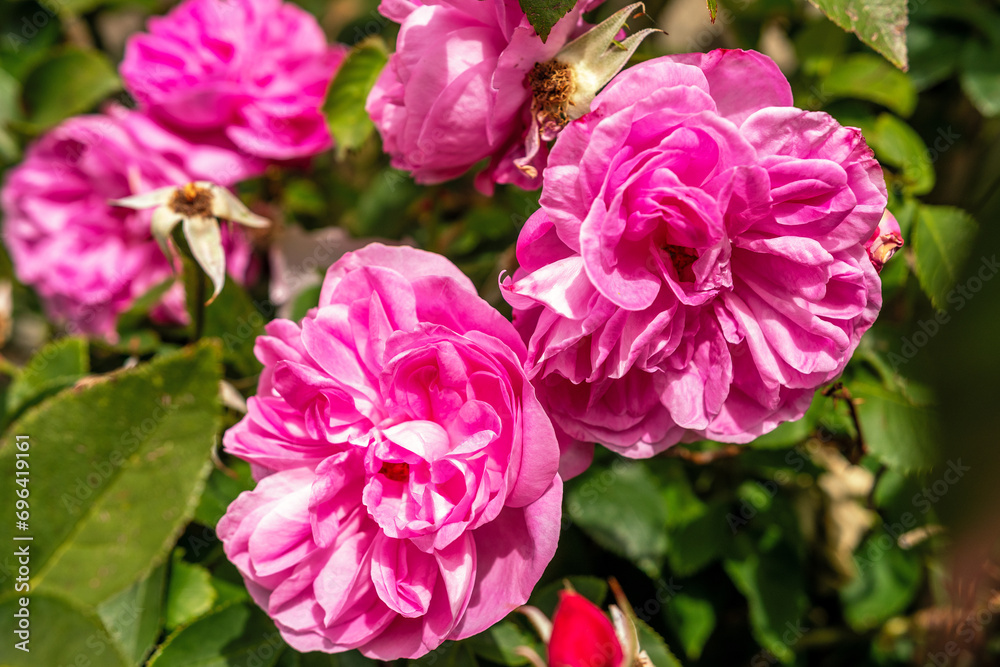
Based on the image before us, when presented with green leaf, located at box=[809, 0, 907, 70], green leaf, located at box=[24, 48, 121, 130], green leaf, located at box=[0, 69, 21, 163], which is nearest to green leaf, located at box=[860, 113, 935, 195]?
green leaf, located at box=[809, 0, 907, 70]

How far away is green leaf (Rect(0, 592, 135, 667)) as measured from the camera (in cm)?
49

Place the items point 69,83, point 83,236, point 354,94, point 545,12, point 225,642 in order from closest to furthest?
point 545,12
point 225,642
point 354,94
point 83,236
point 69,83

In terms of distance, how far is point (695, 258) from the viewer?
1.46 ft

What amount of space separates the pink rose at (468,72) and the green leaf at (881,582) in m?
0.60

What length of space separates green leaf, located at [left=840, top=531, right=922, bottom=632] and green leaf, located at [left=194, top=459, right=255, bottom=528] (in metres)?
0.65

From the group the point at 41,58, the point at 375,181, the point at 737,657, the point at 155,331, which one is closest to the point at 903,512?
the point at 737,657

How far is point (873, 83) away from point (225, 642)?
79cm

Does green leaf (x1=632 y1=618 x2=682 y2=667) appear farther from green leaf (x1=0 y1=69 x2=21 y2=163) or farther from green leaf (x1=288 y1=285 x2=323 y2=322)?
green leaf (x1=0 y1=69 x2=21 y2=163)

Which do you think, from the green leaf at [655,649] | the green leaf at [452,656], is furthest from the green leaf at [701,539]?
the green leaf at [452,656]

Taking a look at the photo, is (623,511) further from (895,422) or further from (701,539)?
(895,422)

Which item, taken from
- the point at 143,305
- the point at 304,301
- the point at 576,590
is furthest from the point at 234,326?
the point at 576,590

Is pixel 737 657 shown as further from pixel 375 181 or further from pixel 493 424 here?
pixel 375 181

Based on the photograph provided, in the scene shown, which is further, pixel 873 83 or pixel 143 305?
pixel 143 305

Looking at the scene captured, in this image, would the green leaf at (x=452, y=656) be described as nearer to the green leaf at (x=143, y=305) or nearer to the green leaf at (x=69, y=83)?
the green leaf at (x=143, y=305)
